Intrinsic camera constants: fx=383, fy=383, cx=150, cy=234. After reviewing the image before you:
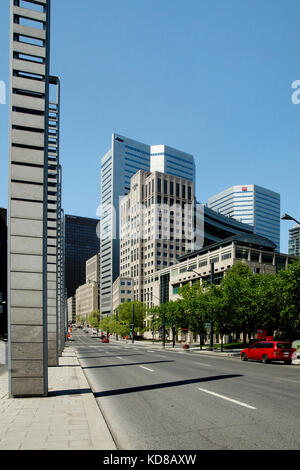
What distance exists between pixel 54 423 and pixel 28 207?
5978 millimetres

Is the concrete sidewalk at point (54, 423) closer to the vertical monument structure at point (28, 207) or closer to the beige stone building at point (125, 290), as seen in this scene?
the vertical monument structure at point (28, 207)

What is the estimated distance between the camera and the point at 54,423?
25.5 feet

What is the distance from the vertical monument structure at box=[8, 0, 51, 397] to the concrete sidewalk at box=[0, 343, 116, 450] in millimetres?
1015

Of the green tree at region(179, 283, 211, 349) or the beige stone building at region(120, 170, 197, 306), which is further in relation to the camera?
the beige stone building at region(120, 170, 197, 306)

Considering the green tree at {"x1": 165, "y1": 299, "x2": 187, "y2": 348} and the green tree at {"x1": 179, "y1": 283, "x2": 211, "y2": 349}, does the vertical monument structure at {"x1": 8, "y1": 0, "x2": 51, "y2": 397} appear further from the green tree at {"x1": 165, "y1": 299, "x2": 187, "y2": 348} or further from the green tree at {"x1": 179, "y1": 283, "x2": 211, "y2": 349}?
the green tree at {"x1": 165, "y1": 299, "x2": 187, "y2": 348}

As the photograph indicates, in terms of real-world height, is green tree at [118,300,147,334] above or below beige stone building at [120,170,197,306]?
below

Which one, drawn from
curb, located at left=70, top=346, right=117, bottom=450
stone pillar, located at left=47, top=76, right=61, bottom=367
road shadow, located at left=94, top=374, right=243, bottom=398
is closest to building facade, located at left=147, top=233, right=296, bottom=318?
stone pillar, located at left=47, top=76, right=61, bottom=367

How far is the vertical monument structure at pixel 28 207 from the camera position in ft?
35.6

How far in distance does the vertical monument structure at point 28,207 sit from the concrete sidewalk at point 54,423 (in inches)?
40.0

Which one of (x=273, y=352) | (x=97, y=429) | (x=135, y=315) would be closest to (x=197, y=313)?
(x=273, y=352)

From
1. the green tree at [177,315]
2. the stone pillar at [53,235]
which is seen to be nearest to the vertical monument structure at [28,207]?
the stone pillar at [53,235]

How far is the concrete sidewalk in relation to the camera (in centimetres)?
634

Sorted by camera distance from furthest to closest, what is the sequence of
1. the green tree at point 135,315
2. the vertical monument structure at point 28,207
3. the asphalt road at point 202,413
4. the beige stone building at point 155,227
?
the beige stone building at point 155,227
the green tree at point 135,315
the vertical monument structure at point 28,207
the asphalt road at point 202,413
